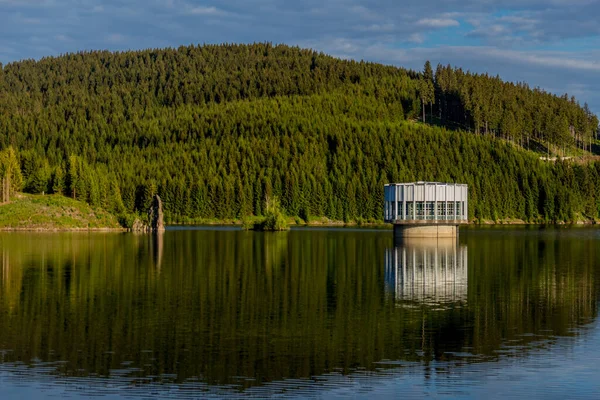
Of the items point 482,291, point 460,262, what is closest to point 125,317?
point 482,291

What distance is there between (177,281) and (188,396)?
37819 millimetres

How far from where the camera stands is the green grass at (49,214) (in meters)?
181

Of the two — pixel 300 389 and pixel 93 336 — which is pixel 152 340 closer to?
pixel 93 336

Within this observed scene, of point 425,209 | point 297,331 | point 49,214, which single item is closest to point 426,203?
point 425,209

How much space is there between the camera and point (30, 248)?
371 ft

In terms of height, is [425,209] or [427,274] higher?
[425,209]

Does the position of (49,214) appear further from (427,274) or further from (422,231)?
(427,274)

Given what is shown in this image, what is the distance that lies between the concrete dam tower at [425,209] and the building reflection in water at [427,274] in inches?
1010

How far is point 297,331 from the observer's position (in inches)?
1767

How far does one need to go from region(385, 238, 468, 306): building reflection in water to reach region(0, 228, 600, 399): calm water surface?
10.1 inches

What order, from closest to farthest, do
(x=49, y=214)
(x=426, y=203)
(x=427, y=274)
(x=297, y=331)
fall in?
(x=297, y=331) → (x=427, y=274) → (x=426, y=203) → (x=49, y=214)

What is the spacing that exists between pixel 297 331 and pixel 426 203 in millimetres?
108798

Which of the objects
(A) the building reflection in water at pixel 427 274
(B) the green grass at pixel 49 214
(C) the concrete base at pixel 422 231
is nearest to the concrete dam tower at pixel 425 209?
(C) the concrete base at pixel 422 231

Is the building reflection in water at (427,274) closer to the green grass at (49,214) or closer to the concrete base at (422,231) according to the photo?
the concrete base at (422,231)
